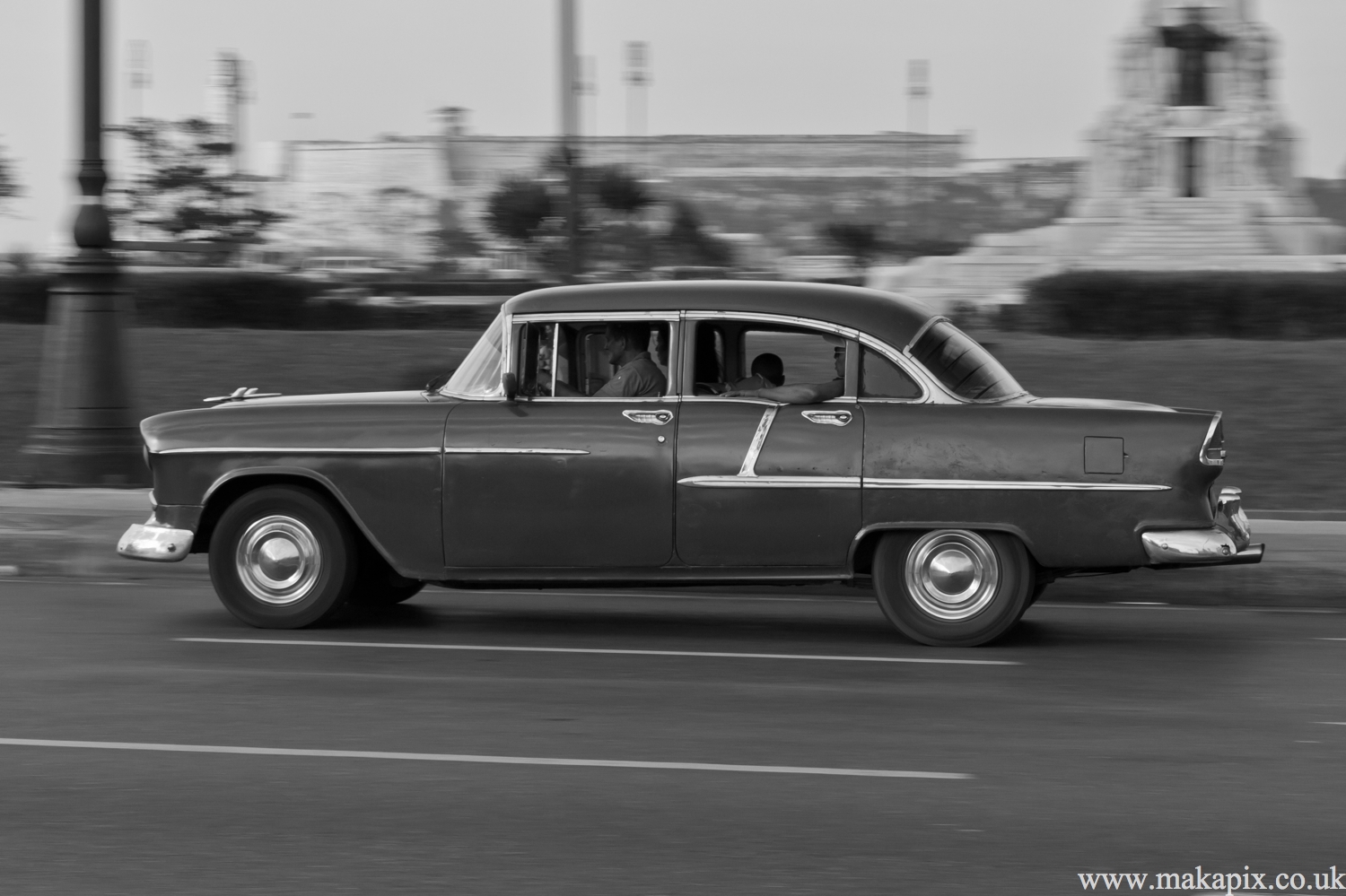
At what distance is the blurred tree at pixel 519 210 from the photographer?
68.6m

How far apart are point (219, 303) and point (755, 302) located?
2116 centimetres

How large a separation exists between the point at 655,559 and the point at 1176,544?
2.37 meters

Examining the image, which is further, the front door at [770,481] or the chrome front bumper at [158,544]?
the chrome front bumper at [158,544]

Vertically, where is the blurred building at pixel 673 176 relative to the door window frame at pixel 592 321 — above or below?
above

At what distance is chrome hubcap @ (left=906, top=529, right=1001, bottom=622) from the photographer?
8.42 m

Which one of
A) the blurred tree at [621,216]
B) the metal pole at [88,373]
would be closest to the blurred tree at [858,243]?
the blurred tree at [621,216]

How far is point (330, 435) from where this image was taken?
8.79 metres

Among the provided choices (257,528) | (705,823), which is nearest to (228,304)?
(257,528)

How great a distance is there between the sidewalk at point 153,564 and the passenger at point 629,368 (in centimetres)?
306

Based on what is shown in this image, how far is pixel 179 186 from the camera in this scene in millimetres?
66562

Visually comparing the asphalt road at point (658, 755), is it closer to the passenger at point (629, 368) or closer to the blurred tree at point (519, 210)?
the passenger at point (629, 368)

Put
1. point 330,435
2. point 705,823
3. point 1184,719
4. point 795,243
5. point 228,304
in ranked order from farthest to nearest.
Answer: point 795,243 < point 228,304 < point 330,435 < point 1184,719 < point 705,823

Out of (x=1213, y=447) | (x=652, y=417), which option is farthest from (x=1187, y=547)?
(x=652, y=417)

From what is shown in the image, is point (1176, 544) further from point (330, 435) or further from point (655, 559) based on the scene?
point (330, 435)
